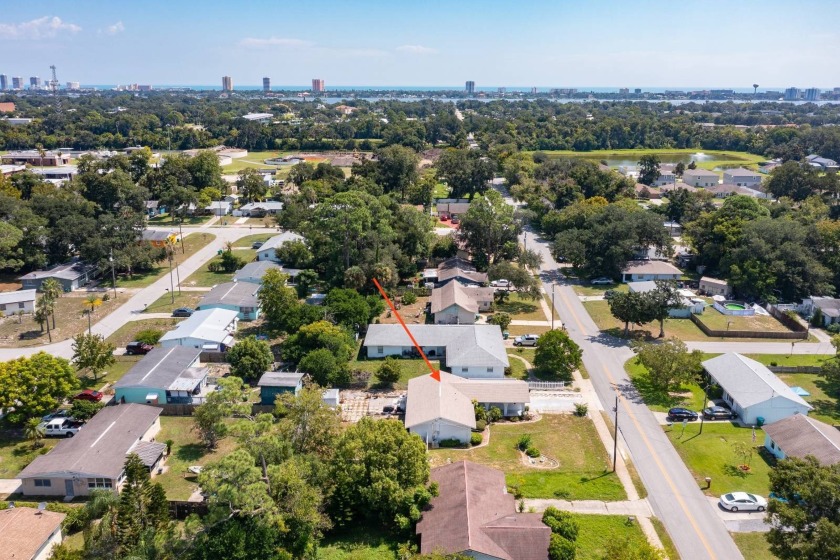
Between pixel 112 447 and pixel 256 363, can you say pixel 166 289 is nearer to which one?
pixel 256 363

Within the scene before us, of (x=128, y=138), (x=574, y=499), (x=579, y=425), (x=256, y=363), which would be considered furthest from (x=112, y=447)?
(x=128, y=138)

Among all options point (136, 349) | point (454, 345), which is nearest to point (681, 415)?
point (454, 345)

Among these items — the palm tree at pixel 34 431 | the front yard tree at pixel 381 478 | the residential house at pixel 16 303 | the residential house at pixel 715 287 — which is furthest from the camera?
the residential house at pixel 715 287

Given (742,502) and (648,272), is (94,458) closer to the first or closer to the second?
(742,502)

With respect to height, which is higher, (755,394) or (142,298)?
(142,298)

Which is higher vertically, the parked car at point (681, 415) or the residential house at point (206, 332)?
the residential house at point (206, 332)

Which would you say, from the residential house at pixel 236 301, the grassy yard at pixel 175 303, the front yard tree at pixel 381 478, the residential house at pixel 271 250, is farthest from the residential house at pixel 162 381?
the residential house at pixel 271 250

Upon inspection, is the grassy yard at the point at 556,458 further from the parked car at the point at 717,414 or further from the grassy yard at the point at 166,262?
the grassy yard at the point at 166,262
